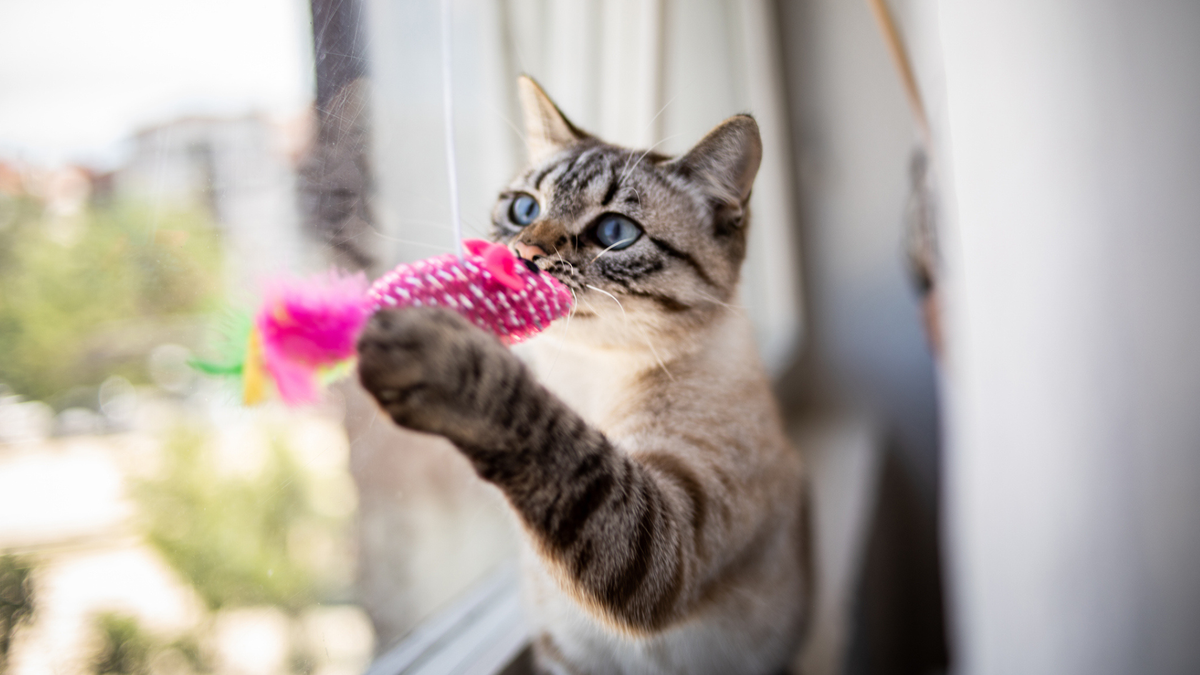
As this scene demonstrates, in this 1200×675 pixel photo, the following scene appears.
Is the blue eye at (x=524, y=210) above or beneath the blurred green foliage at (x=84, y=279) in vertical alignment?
above

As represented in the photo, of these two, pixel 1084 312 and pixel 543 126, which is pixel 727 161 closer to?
pixel 543 126

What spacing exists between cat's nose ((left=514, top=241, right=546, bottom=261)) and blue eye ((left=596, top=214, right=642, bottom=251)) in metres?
0.11

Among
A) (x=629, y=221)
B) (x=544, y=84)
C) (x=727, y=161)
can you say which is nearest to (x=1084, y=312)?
(x=727, y=161)

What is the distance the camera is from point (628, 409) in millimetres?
810

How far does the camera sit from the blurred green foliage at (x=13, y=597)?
42 centimetres

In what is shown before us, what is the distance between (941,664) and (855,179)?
1.91 meters

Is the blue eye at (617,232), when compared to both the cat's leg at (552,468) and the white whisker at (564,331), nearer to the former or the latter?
the white whisker at (564,331)

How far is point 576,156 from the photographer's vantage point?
81 cm

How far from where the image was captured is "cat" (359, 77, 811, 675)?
460 mm

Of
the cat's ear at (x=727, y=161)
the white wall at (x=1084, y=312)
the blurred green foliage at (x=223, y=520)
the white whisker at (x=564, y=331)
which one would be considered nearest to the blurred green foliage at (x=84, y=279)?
the blurred green foliage at (x=223, y=520)

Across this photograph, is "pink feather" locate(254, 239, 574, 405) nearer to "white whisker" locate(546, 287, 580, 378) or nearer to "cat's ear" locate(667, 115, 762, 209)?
"white whisker" locate(546, 287, 580, 378)

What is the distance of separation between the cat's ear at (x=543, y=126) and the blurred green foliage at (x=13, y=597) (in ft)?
2.26

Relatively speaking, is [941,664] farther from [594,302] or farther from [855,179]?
[594,302]

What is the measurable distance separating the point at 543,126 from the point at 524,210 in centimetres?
18
